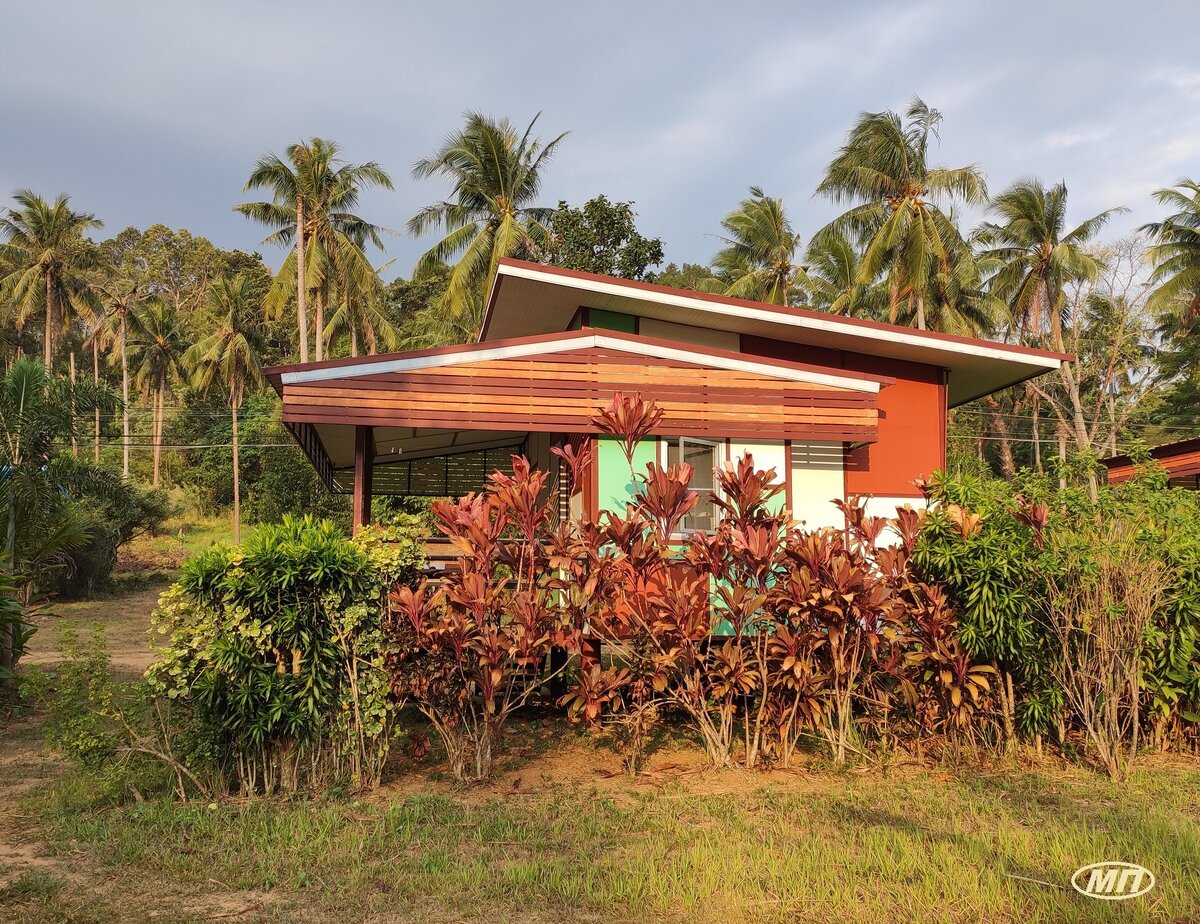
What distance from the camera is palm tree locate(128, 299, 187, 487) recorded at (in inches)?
1756

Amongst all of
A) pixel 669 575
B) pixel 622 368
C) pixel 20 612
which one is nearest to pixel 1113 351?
pixel 622 368

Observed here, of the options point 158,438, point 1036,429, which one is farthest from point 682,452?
point 158,438

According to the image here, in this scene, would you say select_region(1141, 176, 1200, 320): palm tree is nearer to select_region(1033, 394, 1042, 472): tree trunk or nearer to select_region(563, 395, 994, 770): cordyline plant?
select_region(1033, 394, 1042, 472): tree trunk

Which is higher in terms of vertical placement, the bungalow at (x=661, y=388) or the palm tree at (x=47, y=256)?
the palm tree at (x=47, y=256)

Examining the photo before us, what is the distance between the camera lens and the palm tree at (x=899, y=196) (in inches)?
1222

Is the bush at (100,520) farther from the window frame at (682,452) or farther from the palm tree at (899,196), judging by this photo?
the palm tree at (899,196)

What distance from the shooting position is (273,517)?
3866 cm

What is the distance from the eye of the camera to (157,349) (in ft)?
151

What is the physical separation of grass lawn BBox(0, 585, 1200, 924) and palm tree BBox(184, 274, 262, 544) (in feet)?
109

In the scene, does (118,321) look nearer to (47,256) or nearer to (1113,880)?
(47,256)

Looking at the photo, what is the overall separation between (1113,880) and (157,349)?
48.4 m

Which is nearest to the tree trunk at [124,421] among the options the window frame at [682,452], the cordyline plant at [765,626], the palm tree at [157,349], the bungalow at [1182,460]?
the palm tree at [157,349]

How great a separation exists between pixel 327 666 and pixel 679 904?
322 cm

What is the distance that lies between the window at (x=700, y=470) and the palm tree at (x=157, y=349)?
39044mm
